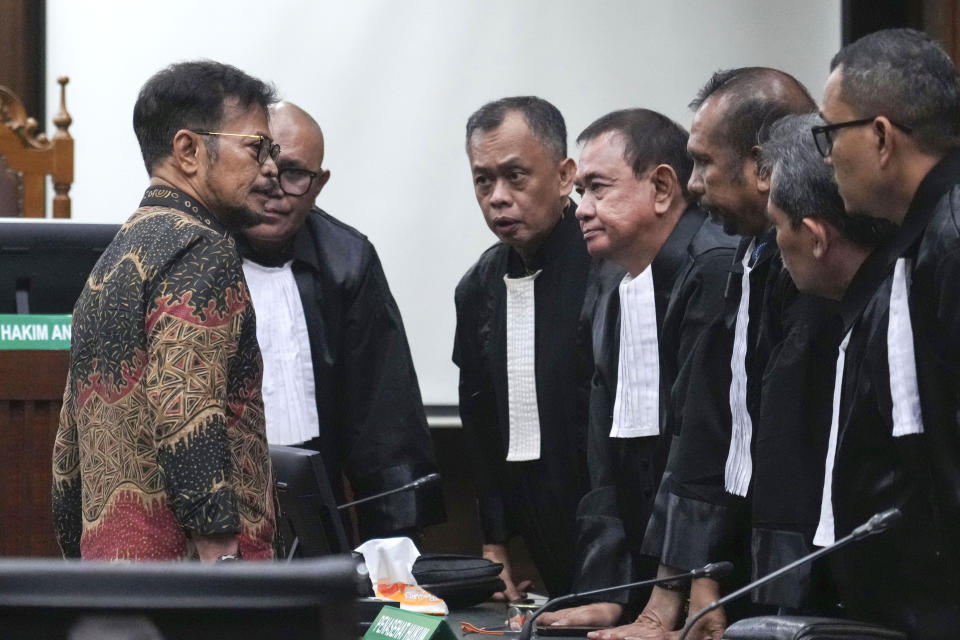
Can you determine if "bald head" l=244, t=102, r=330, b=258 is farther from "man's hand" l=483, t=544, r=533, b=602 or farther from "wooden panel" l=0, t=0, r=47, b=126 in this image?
"wooden panel" l=0, t=0, r=47, b=126

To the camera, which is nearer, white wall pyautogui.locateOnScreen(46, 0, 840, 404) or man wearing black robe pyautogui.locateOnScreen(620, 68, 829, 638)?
man wearing black robe pyautogui.locateOnScreen(620, 68, 829, 638)

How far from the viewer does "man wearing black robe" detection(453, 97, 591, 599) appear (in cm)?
322

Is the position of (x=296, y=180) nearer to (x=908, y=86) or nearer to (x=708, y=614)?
(x=708, y=614)

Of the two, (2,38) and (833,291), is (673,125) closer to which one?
(833,291)

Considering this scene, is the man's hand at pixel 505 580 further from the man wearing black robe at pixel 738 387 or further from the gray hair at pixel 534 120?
the gray hair at pixel 534 120

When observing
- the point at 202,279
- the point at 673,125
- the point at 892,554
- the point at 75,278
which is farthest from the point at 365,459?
the point at 892,554

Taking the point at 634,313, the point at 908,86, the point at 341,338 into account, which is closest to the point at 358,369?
the point at 341,338

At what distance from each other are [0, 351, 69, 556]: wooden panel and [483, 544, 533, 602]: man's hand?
86cm

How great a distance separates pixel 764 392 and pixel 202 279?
827 mm

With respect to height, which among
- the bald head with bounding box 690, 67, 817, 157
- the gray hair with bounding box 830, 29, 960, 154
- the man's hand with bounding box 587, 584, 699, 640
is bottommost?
the man's hand with bounding box 587, 584, 699, 640

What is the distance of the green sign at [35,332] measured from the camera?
287 centimetres

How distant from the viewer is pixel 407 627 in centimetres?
191

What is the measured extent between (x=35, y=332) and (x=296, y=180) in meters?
0.75

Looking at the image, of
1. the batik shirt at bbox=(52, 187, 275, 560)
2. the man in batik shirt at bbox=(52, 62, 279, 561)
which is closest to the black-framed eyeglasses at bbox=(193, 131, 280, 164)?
the man in batik shirt at bbox=(52, 62, 279, 561)
